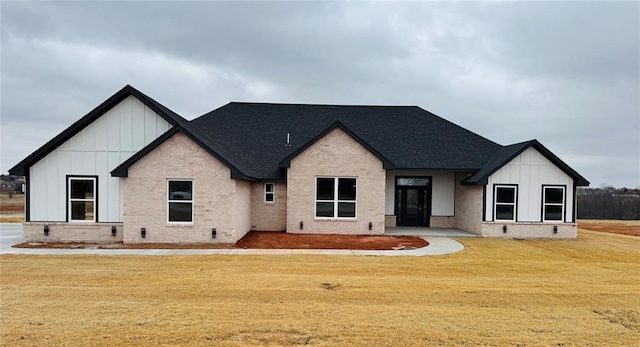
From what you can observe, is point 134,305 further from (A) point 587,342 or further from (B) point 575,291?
(B) point 575,291

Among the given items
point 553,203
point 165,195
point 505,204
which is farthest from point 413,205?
point 165,195

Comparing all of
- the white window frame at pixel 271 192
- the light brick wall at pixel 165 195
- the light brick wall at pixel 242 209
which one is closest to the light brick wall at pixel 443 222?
the white window frame at pixel 271 192

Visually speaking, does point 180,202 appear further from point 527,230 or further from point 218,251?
point 527,230

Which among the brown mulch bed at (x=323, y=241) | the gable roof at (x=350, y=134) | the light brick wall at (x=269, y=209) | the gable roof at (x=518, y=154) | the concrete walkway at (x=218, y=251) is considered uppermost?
the gable roof at (x=350, y=134)

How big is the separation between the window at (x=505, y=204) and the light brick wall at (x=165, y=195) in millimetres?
12232

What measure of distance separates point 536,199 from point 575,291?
1010 centimetres

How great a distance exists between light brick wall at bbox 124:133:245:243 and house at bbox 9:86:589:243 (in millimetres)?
39

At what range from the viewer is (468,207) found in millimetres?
19359

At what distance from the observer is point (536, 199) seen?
59.3 feet

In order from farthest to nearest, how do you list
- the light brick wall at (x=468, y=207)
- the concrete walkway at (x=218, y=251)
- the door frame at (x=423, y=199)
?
the door frame at (x=423, y=199) < the light brick wall at (x=468, y=207) < the concrete walkway at (x=218, y=251)

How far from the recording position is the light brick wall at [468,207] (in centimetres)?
1833

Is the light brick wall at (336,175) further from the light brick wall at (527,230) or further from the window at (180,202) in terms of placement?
the light brick wall at (527,230)

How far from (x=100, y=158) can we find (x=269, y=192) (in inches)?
296

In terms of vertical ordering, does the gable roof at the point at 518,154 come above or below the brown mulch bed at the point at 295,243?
above
